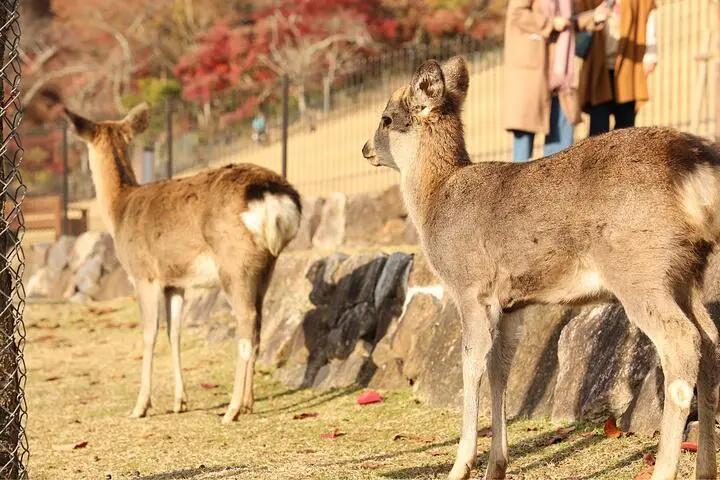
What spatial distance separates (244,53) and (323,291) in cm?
2423

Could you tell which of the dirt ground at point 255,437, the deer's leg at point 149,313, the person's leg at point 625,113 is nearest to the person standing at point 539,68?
the person's leg at point 625,113

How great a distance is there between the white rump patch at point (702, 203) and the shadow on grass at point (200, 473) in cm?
264

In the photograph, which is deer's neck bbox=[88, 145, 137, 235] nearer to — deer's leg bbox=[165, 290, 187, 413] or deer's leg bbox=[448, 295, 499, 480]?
deer's leg bbox=[165, 290, 187, 413]

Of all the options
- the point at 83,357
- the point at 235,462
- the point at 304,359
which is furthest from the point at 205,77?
the point at 235,462

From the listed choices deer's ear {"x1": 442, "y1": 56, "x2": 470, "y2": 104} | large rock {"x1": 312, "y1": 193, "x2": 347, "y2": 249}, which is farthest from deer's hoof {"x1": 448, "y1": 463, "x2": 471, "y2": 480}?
large rock {"x1": 312, "y1": 193, "x2": 347, "y2": 249}

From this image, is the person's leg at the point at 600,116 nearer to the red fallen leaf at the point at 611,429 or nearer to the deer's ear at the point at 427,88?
the deer's ear at the point at 427,88

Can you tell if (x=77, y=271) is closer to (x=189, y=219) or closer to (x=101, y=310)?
(x=101, y=310)

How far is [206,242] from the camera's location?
8945 millimetres

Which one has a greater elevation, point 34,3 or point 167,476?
point 34,3

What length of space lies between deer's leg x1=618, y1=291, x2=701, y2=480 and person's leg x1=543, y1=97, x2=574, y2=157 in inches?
165

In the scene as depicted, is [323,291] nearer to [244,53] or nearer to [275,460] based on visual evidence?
[275,460]

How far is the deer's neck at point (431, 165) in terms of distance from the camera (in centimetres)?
593

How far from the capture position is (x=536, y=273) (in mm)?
5152

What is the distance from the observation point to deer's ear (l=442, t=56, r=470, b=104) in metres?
6.20
